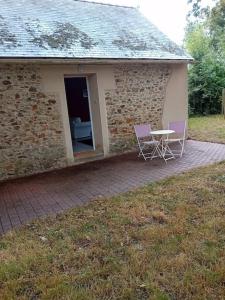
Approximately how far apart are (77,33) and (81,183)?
4670 millimetres

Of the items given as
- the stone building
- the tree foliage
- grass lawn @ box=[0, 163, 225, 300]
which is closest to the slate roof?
the stone building

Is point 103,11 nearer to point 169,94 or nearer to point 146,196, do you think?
point 169,94

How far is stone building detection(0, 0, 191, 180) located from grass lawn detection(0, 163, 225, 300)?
326 cm

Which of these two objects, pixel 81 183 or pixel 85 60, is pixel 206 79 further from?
pixel 81 183

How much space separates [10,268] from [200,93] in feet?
52.0

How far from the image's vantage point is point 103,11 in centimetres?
1035

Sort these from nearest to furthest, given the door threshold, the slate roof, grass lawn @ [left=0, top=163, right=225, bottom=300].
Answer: grass lawn @ [left=0, top=163, right=225, bottom=300], the slate roof, the door threshold

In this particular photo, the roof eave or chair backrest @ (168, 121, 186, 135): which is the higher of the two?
the roof eave

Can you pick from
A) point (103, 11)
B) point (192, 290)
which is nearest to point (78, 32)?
point (103, 11)

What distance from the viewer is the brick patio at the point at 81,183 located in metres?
5.12

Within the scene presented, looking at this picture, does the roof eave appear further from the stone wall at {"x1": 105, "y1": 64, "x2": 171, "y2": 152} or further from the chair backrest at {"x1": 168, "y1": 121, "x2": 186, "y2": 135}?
the chair backrest at {"x1": 168, "y1": 121, "x2": 186, "y2": 135}

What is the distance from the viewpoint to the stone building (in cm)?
719

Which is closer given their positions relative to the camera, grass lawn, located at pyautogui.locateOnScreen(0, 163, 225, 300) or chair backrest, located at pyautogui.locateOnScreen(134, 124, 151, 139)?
grass lawn, located at pyautogui.locateOnScreen(0, 163, 225, 300)

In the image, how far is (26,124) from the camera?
7.34 meters
